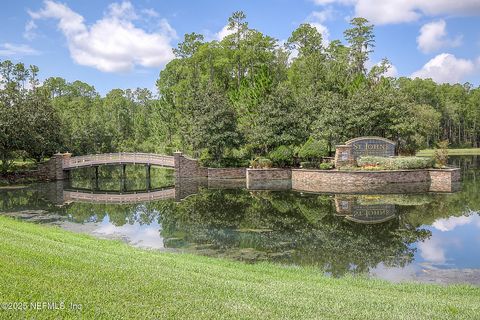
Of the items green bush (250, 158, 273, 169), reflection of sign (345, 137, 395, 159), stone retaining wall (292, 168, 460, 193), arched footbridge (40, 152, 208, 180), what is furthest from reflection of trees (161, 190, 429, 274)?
arched footbridge (40, 152, 208, 180)

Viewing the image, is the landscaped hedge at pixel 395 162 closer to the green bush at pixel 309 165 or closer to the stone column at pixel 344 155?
the stone column at pixel 344 155

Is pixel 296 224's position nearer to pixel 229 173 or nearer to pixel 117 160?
pixel 229 173

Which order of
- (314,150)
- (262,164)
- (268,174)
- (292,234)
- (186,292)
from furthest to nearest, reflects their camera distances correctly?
(262,164)
(268,174)
(314,150)
(292,234)
(186,292)

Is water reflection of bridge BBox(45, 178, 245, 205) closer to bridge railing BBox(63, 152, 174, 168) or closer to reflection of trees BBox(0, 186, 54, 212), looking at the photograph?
reflection of trees BBox(0, 186, 54, 212)

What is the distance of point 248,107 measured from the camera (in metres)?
50.8

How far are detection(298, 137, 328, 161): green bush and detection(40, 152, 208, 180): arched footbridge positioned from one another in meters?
9.48

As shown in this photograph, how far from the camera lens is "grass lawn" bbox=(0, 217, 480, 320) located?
628 centimetres

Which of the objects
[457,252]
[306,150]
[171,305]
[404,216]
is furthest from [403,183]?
[171,305]

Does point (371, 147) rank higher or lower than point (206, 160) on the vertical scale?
higher

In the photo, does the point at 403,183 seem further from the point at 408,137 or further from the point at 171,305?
the point at 171,305

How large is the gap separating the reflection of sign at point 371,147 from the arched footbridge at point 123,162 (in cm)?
1378

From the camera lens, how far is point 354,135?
129 feet

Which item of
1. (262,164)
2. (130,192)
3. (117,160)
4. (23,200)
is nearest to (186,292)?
(23,200)

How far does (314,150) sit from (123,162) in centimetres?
1757
